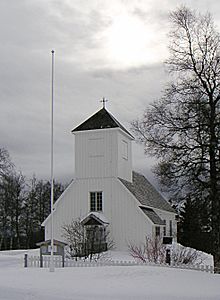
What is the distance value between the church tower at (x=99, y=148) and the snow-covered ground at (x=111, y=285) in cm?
2104

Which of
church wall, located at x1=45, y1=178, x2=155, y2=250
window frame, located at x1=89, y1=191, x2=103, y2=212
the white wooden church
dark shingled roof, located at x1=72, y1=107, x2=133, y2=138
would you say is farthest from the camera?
dark shingled roof, located at x1=72, y1=107, x2=133, y2=138

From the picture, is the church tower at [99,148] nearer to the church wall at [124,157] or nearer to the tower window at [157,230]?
the church wall at [124,157]

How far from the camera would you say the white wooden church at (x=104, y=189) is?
37.8 m

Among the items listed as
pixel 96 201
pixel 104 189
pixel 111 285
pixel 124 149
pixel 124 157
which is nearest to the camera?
pixel 111 285

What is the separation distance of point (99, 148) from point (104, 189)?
3278 mm

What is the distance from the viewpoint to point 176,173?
71.2 ft

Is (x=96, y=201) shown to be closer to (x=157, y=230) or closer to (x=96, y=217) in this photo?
(x=96, y=217)

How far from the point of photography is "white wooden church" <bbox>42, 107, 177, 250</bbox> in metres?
37.8

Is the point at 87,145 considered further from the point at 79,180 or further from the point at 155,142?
the point at 155,142

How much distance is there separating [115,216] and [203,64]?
18.7 m

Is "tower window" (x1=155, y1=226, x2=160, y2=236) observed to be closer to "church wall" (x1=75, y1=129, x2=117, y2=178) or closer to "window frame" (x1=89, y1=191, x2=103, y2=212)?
"window frame" (x1=89, y1=191, x2=103, y2=212)

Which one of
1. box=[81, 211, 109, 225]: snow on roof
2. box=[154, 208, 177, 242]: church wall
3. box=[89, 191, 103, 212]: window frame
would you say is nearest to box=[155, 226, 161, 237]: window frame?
box=[81, 211, 109, 225]: snow on roof

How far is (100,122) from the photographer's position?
39.9 m

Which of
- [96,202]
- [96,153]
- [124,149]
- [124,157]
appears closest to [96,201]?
[96,202]
